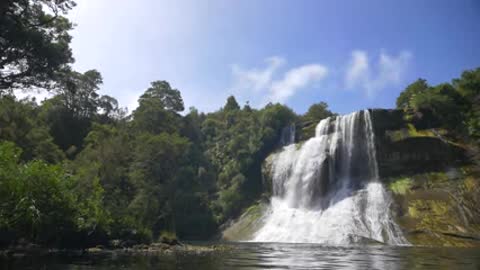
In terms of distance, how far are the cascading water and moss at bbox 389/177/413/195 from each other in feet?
3.32

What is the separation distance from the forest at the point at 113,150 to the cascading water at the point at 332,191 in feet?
22.6

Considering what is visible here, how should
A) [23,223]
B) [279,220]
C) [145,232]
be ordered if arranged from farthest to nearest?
[279,220] → [145,232] → [23,223]

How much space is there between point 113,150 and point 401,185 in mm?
28034

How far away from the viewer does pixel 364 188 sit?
40.9 m

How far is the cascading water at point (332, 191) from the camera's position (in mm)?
36312

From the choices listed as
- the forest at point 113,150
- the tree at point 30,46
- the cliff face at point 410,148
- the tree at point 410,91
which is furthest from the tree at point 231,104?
→ the tree at point 30,46

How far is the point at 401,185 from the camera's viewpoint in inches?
1529

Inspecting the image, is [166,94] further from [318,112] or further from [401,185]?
[401,185]

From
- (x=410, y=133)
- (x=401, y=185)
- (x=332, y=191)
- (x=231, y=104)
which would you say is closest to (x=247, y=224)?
(x=332, y=191)

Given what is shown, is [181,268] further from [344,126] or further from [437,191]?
[344,126]

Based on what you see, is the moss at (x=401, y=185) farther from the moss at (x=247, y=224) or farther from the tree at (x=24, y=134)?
the tree at (x=24, y=134)

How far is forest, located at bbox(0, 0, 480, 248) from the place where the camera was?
58.9 ft

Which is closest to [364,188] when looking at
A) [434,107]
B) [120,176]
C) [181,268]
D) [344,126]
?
[344,126]

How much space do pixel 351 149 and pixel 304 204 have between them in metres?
7.89
